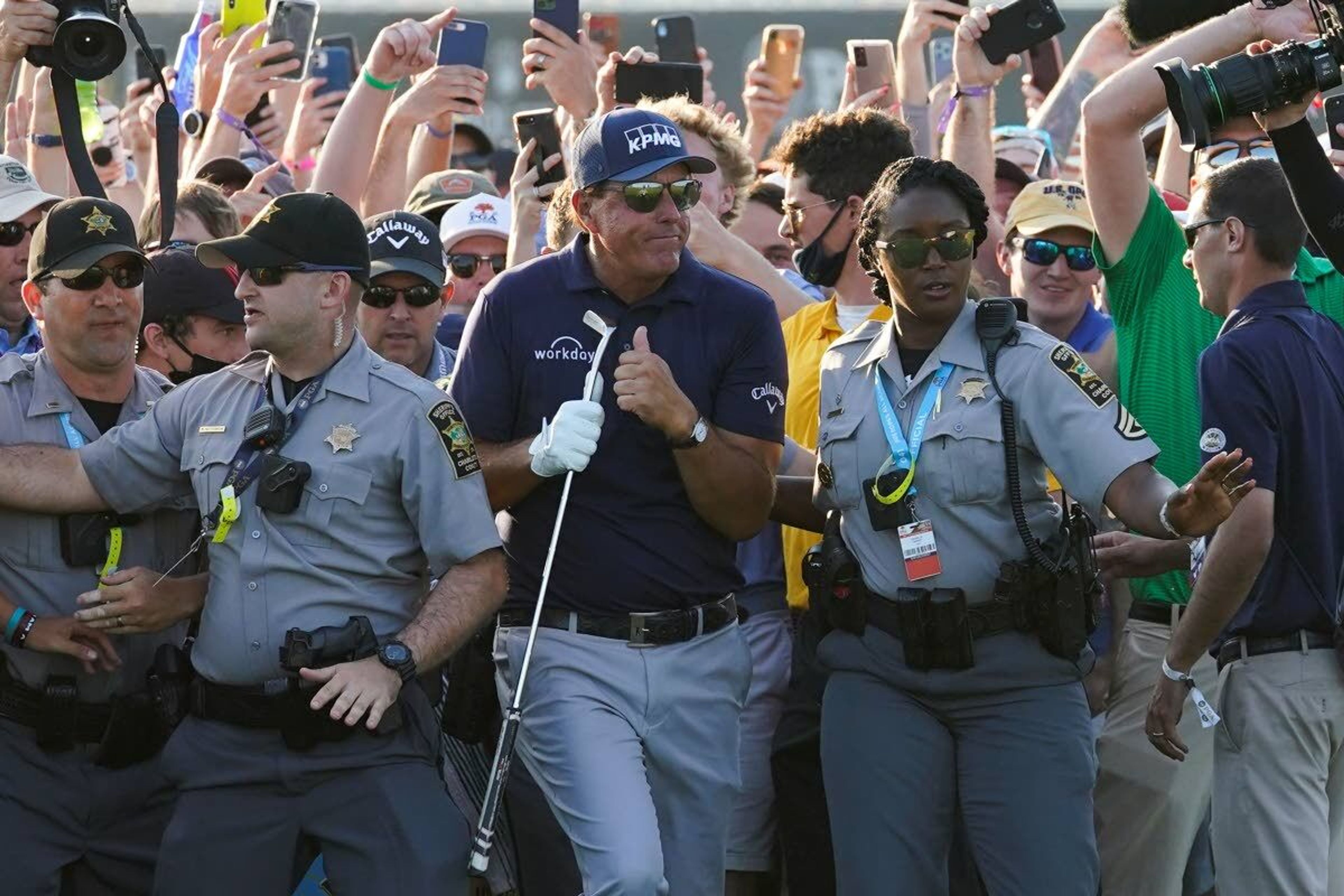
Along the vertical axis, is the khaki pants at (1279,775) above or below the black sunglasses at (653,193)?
below

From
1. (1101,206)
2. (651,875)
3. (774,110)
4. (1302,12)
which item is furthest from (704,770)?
(774,110)

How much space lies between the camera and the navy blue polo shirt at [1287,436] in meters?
5.86

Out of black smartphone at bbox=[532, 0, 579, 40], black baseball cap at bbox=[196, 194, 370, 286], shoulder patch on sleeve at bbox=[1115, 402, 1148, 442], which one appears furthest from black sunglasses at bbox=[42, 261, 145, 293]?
shoulder patch on sleeve at bbox=[1115, 402, 1148, 442]

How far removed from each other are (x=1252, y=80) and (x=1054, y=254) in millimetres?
2112

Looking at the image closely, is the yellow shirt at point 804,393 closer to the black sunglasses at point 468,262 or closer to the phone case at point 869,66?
the black sunglasses at point 468,262

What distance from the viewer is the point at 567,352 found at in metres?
5.79

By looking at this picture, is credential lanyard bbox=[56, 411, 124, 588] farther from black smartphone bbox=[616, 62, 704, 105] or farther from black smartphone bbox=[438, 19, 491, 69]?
black smartphone bbox=[438, 19, 491, 69]

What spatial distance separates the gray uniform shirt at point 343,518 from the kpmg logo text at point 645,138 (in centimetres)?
88

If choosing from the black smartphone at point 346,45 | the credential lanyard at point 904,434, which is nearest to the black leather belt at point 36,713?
the credential lanyard at point 904,434

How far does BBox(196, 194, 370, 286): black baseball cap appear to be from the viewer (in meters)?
5.59

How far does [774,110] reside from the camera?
33.0 ft

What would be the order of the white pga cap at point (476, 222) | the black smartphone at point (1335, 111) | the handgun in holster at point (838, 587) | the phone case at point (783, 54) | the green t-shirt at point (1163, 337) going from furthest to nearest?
1. the phone case at point (783, 54)
2. the white pga cap at point (476, 222)
3. the green t-shirt at point (1163, 337)
4. the black smartphone at point (1335, 111)
5. the handgun in holster at point (838, 587)

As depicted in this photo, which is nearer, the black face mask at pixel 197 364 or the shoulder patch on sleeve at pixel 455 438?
the shoulder patch on sleeve at pixel 455 438

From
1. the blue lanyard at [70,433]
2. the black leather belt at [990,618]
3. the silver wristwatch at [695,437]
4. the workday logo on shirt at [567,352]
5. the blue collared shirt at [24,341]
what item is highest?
the workday logo on shirt at [567,352]
